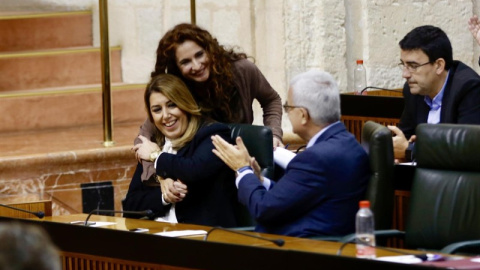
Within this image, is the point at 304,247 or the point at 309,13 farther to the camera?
the point at 309,13

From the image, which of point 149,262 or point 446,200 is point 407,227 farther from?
point 149,262

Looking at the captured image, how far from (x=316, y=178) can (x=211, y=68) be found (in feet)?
3.78

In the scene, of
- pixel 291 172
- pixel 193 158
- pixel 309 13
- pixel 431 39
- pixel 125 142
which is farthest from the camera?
pixel 309 13

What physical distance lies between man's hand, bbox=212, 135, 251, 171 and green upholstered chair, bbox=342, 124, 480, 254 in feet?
1.88

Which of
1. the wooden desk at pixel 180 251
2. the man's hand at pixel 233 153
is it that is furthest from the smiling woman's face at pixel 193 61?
the wooden desk at pixel 180 251

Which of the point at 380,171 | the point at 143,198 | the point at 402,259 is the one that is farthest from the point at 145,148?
the point at 402,259

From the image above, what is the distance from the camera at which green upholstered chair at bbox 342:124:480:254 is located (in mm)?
3635

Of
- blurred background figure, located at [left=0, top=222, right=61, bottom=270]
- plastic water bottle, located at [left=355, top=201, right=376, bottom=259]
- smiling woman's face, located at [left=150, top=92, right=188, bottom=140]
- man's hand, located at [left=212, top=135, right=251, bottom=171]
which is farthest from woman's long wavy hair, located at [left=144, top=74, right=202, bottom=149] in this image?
blurred background figure, located at [left=0, top=222, right=61, bottom=270]

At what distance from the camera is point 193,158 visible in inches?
160

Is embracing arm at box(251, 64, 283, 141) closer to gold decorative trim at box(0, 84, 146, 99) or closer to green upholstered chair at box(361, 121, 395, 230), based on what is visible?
A: green upholstered chair at box(361, 121, 395, 230)

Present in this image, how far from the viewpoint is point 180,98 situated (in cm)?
419

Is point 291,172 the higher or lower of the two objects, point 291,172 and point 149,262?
the higher

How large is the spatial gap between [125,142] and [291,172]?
3156mm

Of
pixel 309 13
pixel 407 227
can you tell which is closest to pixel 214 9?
pixel 309 13
